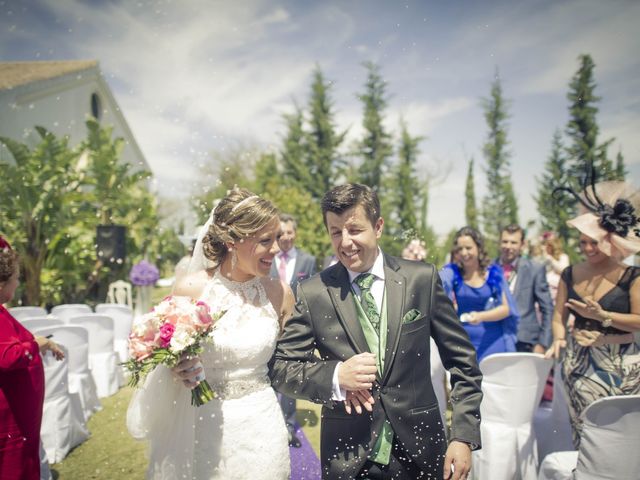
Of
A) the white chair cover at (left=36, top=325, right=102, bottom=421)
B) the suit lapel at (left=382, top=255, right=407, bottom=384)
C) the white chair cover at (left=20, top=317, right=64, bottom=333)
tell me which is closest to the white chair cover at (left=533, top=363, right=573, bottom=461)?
the suit lapel at (left=382, top=255, right=407, bottom=384)

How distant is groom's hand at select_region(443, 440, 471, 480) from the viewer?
5.81ft

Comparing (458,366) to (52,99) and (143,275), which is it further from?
(52,99)

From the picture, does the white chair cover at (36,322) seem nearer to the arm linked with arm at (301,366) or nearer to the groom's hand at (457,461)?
the arm linked with arm at (301,366)

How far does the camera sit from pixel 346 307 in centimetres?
198

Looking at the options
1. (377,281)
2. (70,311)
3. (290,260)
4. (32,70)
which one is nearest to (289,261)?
(290,260)

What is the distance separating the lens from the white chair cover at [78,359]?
5070 mm

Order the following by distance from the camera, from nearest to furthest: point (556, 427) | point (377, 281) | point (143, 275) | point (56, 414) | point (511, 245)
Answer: point (377, 281) < point (556, 427) < point (56, 414) < point (511, 245) < point (143, 275)

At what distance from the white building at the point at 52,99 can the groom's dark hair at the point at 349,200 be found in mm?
14437

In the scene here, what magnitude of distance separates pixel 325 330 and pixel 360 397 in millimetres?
359

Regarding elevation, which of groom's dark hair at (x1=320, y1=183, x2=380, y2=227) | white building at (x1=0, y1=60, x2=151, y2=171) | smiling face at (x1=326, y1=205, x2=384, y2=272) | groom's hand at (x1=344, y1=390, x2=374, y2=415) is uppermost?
white building at (x1=0, y1=60, x2=151, y2=171)

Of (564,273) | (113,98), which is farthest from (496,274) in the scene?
(113,98)

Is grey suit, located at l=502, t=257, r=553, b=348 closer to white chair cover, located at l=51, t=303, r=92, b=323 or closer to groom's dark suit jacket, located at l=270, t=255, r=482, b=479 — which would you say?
groom's dark suit jacket, located at l=270, t=255, r=482, b=479

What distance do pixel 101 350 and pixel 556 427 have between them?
6.47 meters

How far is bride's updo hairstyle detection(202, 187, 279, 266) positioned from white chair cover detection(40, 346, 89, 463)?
11.0ft
